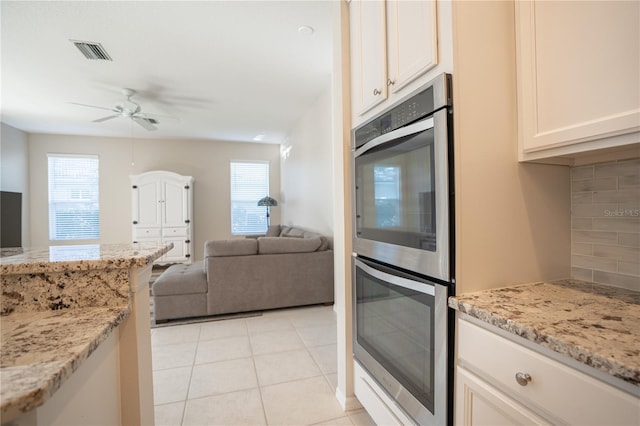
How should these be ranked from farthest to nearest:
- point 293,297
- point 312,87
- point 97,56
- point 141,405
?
point 312,87 < point 293,297 < point 97,56 < point 141,405

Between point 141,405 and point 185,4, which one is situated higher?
point 185,4

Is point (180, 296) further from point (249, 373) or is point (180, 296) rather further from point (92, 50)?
point (92, 50)

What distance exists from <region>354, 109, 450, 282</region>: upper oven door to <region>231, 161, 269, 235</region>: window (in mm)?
5717

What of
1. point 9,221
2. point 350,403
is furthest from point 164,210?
point 350,403

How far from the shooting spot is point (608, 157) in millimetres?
1151

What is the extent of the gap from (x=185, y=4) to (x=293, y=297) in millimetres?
2947

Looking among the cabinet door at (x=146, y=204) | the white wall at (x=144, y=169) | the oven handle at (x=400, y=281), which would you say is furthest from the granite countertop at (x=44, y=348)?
the white wall at (x=144, y=169)

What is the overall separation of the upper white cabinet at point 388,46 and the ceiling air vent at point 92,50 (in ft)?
8.53

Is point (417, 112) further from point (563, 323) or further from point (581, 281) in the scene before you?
point (581, 281)

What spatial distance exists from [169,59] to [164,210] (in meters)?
3.58

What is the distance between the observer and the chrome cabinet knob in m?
0.80

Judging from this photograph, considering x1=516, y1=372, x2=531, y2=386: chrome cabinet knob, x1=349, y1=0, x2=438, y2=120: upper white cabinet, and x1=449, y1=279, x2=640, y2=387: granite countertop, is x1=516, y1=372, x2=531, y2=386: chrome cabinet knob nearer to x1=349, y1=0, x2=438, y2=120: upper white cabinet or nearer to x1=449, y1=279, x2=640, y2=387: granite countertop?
x1=449, y1=279, x2=640, y2=387: granite countertop

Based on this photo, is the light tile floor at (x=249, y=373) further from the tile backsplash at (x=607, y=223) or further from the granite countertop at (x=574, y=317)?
the tile backsplash at (x=607, y=223)

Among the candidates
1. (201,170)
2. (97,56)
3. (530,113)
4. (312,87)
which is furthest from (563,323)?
(201,170)
